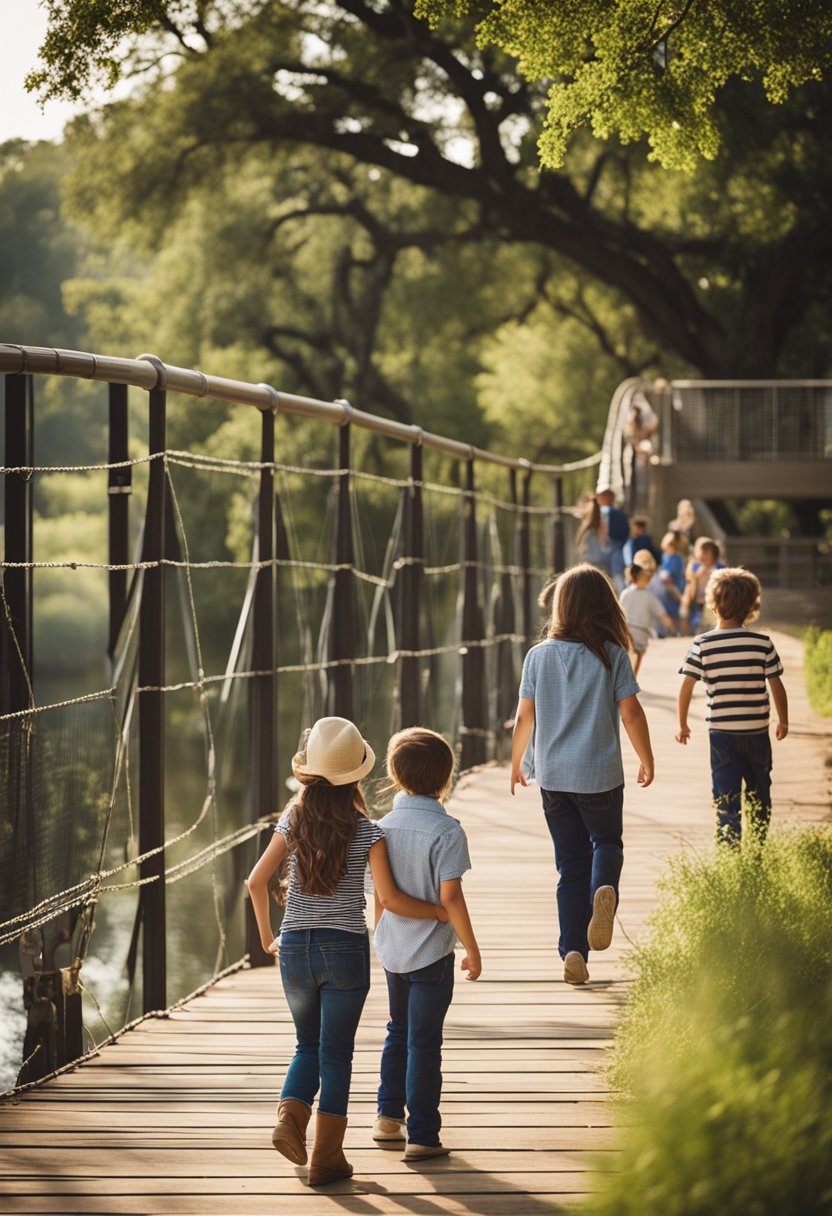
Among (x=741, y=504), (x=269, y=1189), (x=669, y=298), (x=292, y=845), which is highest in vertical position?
(x=669, y=298)

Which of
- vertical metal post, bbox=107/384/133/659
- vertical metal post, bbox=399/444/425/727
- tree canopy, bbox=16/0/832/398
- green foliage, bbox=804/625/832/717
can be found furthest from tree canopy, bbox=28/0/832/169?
tree canopy, bbox=16/0/832/398

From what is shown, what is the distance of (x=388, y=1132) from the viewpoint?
4266 millimetres

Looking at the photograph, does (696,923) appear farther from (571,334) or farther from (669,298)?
(571,334)

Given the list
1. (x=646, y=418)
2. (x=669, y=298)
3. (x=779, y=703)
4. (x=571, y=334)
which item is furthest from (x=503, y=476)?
(x=779, y=703)

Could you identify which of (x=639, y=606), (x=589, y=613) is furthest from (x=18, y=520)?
(x=639, y=606)

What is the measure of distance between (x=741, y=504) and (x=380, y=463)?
24.0 feet

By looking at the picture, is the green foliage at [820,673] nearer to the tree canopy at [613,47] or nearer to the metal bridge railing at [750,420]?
the tree canopy at [613,47]

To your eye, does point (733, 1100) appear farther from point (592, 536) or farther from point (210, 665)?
point (210, 665)

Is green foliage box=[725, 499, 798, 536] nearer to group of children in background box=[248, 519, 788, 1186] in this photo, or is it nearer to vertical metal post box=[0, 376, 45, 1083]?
vertical metal post box=[0, 376, 45, 1083]

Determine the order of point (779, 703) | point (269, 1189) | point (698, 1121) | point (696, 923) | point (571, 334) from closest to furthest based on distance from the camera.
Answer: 1. point (698, 1121)
2. point (269, 1189)
3. point (696, 923)
4. point (779, 703)
5. point (571, 334)

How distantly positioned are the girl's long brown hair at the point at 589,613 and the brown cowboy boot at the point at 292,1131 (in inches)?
77.7

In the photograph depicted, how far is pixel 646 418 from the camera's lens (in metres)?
23.0

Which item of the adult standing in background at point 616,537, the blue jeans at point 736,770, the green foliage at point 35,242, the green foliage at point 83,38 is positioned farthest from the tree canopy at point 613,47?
the green foliage at point 35,242

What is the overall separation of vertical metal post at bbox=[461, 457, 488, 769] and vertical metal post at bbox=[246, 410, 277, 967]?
487 centimetres
